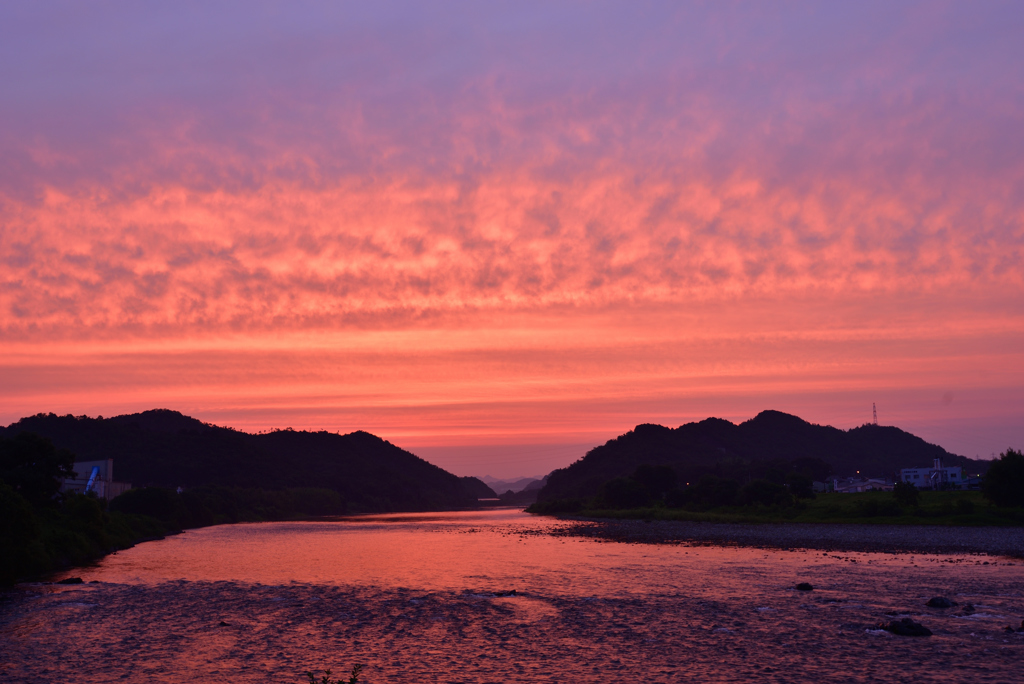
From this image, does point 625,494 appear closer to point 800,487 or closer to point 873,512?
point 800,487

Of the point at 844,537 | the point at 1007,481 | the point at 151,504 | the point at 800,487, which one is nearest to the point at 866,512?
the point at 1007,481

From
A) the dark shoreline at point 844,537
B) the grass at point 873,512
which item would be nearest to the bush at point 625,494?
the grass at point 873,512

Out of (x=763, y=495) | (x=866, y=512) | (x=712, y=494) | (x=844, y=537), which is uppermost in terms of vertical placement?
(x=763, y=495)

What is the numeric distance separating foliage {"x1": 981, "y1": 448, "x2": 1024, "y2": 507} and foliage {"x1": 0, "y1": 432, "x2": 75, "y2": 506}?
11825cm

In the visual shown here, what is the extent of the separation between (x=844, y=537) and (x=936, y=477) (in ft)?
361

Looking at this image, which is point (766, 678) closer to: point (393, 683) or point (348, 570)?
point (393, 683)

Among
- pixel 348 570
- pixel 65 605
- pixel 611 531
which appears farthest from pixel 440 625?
pixel 611 531

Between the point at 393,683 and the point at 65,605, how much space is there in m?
25.5

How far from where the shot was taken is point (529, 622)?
113ft

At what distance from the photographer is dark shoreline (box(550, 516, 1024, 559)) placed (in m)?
65.9

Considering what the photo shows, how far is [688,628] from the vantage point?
104 ft

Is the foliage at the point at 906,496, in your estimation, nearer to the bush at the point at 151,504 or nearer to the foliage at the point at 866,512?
the foliage at the point at 866,512

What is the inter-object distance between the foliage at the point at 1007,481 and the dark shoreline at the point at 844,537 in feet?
49.4

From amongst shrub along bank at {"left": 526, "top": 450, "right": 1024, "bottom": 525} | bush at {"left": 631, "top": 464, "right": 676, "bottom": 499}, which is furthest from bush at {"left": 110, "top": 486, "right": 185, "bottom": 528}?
bush at {"left": 631, "top": 464, "right": 676, "bottom": 499}
